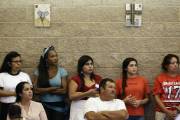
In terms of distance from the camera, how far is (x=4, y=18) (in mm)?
6336

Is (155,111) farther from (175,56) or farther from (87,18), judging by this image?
(87,18)

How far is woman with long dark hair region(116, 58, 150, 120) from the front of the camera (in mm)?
5941

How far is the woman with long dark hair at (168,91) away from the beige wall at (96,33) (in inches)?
12.6

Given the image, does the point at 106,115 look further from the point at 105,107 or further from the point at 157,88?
the point at 157,88

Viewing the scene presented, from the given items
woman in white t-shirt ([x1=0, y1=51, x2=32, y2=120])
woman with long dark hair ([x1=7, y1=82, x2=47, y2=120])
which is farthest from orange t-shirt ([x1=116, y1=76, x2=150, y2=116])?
woman in white t-shirt ([x1=0, y1=51, x2=32, y2=120])

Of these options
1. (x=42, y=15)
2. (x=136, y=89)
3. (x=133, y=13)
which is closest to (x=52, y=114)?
(x=136, y=89)

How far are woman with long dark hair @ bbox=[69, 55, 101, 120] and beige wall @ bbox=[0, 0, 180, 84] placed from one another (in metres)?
0.37

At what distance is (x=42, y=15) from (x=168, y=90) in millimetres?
2035

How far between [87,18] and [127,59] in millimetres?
825

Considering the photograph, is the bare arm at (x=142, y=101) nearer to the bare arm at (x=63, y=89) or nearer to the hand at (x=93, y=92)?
the hand at (x=93, y=92)

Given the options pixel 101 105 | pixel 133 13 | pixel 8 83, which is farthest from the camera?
pixel 133 13

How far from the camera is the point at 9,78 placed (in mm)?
5832

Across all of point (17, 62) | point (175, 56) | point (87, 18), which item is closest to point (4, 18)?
point (17, 62)

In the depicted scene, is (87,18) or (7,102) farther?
(87,18)
